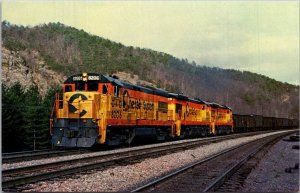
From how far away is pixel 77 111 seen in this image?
2066 centimetres

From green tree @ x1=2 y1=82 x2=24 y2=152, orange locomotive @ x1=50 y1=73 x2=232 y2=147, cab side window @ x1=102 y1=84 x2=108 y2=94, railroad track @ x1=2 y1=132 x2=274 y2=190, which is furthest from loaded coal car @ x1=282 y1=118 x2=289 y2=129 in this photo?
railroad track @ x1=2 y1=132 x2=274 y2=190

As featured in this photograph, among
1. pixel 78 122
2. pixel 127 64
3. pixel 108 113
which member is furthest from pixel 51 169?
pixel 127 64

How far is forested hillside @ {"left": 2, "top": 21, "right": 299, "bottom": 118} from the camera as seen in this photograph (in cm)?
9156

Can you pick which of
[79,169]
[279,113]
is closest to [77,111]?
[79,169]

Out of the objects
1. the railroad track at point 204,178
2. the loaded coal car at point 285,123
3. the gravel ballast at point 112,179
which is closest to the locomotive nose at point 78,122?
the gravel ballast at point 112,179

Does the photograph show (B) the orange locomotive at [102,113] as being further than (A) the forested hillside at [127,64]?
No

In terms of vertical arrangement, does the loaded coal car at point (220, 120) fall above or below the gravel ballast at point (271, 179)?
above

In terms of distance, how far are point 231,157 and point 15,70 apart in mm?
56164

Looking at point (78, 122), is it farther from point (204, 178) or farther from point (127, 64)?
point (127, 64)

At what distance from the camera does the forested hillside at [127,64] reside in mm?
91562

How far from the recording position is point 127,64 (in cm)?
11438

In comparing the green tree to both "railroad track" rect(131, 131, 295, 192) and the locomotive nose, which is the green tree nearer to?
the locomotive nose

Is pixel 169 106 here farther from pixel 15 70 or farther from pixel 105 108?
pixel 15 70

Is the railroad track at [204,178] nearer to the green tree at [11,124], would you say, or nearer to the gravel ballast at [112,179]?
the gravel ballast at [112,179]
